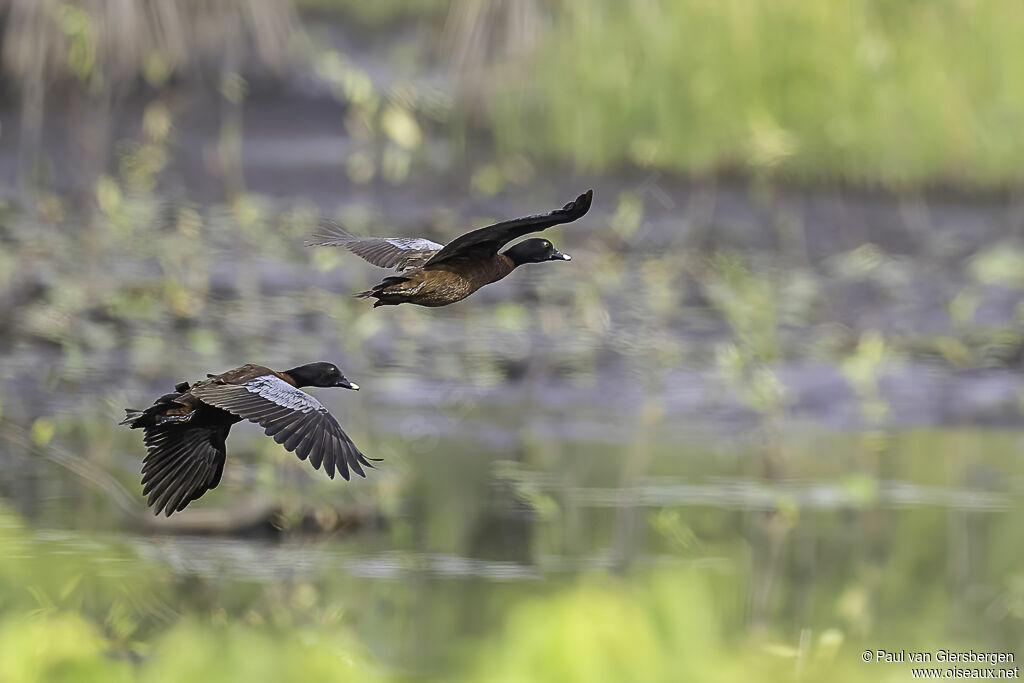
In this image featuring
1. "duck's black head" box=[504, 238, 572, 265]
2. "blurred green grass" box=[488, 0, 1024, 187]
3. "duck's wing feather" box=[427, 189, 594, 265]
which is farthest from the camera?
"blurred green grass" box=[488, 0, 1024, 187]

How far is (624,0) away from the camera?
13086 mm

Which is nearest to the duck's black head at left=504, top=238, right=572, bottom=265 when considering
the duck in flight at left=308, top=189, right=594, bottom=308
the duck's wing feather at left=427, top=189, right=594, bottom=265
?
the duck in flight at left=308, top=189, right=594, bottom=308

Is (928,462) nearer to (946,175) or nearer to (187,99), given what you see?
(946,175)

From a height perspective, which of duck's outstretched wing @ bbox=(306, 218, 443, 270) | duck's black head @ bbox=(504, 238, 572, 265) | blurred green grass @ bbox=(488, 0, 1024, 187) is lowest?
duck's black head @ bbox=(504, 238, 572, 265)

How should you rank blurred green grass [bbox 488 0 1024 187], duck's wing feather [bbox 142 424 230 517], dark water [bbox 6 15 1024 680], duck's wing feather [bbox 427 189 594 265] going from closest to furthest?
duck's wing feather [bbox 427 189 594 265] < duck's wing feather [bbox 142 424 230 517] < dark water [bbox 6 15 1024 680] < blurred green grass [bbox 488 0 1024 187]

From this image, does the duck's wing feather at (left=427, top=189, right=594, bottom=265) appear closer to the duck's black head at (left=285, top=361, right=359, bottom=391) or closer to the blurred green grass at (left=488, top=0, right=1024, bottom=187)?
the duck's black head at (left=285, top=361, right=359, bottom=391)

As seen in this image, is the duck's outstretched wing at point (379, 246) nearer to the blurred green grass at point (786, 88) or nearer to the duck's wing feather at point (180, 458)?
the duck's wing feather at point (180, 458)

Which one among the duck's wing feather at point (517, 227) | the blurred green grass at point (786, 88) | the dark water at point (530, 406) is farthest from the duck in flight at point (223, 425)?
the blurred green grass at point (786, 88)

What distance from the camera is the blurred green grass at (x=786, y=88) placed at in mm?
12953

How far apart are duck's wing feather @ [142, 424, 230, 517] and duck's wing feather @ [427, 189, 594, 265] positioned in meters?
0.80

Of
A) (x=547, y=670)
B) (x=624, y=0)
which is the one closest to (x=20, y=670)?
(x=547, y=670)

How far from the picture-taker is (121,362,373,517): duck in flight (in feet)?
13.2

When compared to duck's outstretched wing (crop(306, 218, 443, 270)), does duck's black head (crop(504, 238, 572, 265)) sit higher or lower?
lower

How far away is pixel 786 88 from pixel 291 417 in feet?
31.7
